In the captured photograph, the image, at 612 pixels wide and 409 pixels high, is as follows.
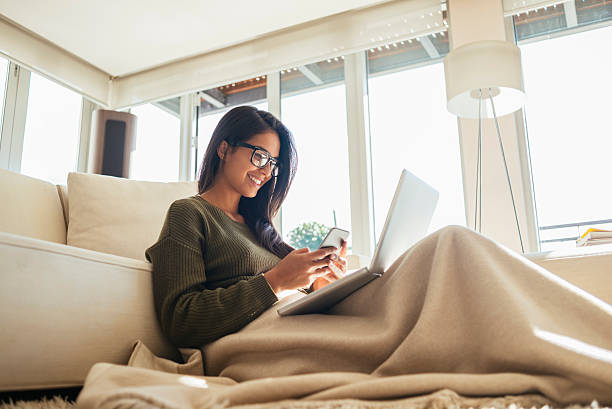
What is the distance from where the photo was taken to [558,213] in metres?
3.01

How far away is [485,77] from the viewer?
2.37m

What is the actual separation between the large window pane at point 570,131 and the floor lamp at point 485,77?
2.09 feet

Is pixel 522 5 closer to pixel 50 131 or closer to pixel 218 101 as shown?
pixel 218 101

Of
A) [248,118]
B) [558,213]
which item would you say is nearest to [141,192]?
[248,118]

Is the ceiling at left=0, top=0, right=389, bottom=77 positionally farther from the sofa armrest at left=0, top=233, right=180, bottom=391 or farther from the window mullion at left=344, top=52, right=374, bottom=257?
the sofa armrest at left=0, top=233, right=180, bottom=391

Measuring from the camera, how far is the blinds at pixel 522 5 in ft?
10.5

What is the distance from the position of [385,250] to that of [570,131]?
250 centimetres

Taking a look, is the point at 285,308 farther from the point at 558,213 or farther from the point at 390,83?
the point at 390,83

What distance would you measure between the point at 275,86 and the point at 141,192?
2156 mm

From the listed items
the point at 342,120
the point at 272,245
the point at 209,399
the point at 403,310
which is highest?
the point at 342,120

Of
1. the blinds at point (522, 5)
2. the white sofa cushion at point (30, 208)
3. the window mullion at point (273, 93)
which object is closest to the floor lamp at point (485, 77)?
the blinds at point (522, 5)

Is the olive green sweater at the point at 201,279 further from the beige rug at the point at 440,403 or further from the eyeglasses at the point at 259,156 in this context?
the beige rug at the point at 440,403

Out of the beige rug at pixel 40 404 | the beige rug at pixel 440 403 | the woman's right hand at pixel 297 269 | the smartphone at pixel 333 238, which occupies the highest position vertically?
the smartphone at pixel 333 238

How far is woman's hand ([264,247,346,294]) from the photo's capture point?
1.19 m
